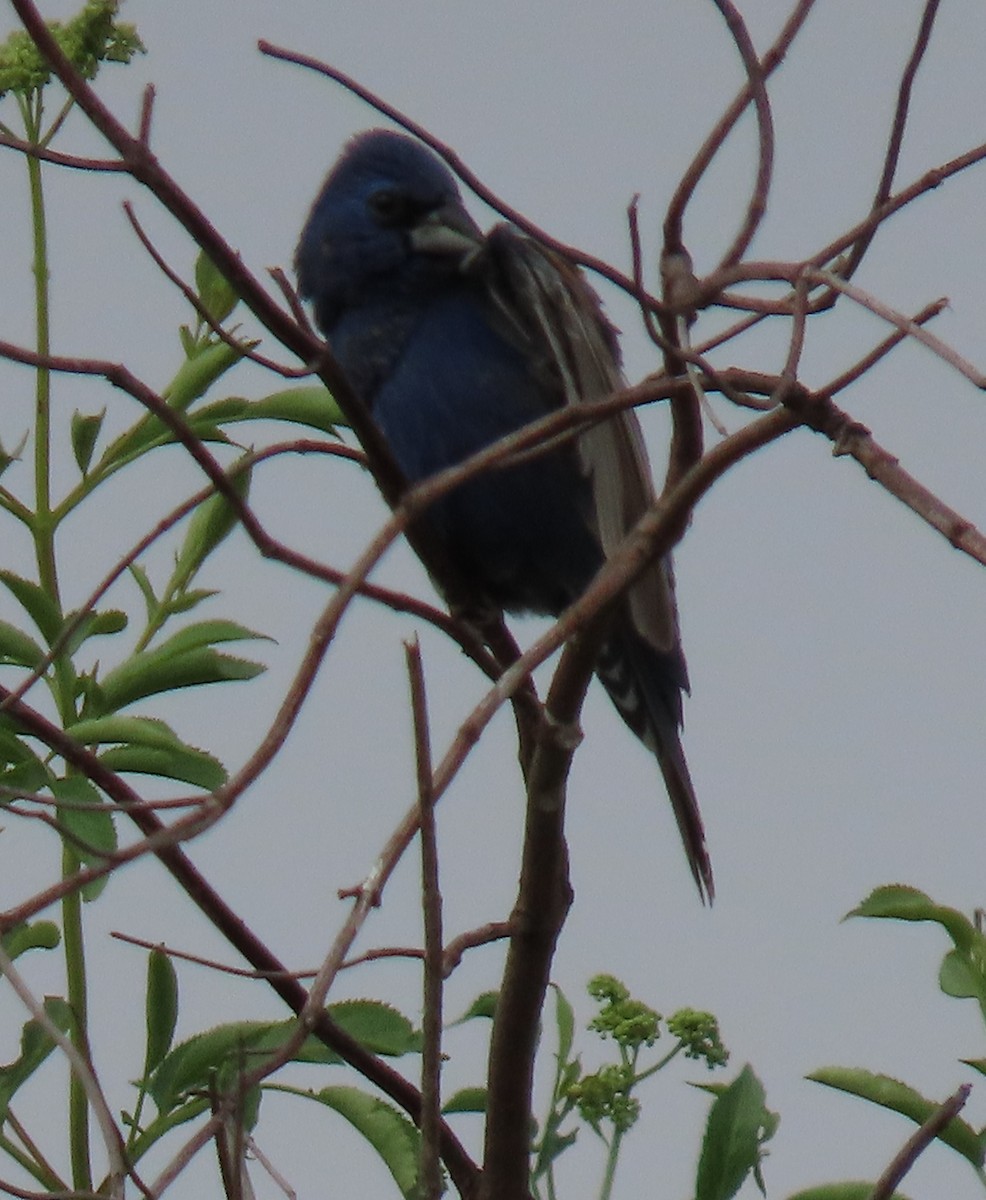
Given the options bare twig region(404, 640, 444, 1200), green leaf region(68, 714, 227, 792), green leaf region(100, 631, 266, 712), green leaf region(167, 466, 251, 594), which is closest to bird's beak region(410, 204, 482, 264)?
green leaf region(167, 466, 251, 594)

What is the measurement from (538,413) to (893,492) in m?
2.73

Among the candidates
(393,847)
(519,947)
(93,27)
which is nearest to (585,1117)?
(519,947)

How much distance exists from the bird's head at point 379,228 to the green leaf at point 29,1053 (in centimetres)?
229

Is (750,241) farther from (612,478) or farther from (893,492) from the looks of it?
(612,478)

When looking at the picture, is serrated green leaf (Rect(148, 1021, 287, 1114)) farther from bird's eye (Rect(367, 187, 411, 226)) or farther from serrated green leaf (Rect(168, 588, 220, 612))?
bird's eye (Rect(367, 187, 411, 226))

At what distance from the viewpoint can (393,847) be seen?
1.58 metres

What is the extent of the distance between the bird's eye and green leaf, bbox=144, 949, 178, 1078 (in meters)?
2.33

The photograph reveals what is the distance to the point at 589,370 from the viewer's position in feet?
12.1

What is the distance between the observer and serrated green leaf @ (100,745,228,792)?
2.72 m

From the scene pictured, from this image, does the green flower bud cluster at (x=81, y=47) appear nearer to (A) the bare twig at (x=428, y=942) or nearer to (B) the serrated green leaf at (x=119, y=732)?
(B) the serrated green leaf at (x=119, y=732)

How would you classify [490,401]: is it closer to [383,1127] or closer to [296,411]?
[296,411]

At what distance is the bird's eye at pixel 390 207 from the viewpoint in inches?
180

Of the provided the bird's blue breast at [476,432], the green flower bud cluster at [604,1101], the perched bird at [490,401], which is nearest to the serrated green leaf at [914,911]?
the green flower bud cluster at [604,1101]

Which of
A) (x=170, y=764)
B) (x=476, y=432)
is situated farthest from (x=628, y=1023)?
(x=476, y=432)
